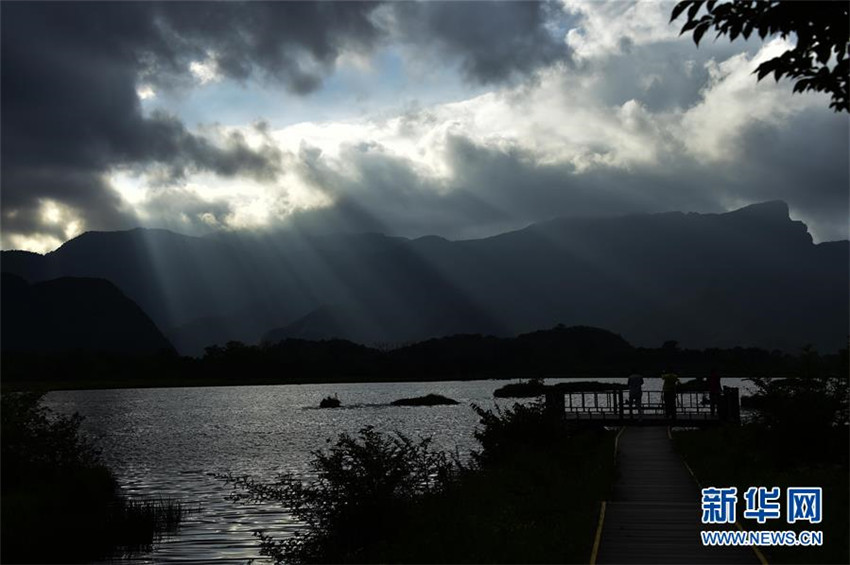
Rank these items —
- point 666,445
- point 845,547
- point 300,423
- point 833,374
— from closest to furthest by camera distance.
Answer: point 845,547 < point 833,374 < point 666,445 < point 300,423

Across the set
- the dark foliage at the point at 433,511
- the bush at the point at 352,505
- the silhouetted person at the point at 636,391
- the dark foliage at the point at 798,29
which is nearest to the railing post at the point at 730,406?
the silhouetted person at the point at 636,391

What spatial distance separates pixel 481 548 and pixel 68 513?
16414 millimetres

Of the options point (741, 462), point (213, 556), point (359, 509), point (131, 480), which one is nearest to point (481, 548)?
point (359, 509)

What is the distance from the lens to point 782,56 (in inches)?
390

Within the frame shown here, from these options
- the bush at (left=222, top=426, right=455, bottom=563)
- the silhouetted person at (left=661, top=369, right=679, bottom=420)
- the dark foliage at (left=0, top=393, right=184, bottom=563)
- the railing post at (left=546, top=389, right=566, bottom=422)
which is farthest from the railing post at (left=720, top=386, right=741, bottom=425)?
the dark foliage at (left=0, top=393, right=184, bottom=563)

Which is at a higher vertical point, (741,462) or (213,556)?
(741,462)

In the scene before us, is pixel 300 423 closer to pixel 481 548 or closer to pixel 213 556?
pixel 213 556

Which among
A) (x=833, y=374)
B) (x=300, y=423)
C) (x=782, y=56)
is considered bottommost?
(x=300, y=423)

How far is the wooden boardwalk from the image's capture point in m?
16.7

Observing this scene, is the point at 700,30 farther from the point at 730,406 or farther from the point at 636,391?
the point at 636,391

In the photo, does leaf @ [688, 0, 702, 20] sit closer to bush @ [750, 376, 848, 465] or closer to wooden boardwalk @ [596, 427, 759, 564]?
wooden boardwalk @ [596, 427, 759, 564]

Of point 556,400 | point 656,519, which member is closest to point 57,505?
point 656,519

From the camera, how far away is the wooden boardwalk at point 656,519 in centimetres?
1666

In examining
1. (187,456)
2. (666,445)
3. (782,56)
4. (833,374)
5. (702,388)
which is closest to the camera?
(782,56)
